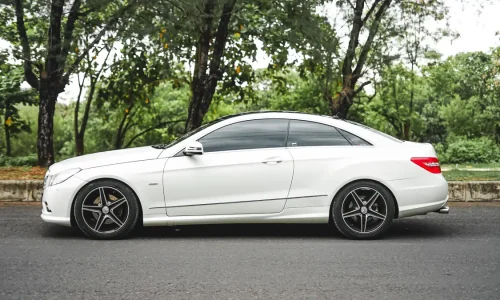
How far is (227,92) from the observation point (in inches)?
829

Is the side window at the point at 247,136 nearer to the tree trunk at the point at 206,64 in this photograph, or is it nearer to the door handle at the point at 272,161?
the door handle at the point at 272,161

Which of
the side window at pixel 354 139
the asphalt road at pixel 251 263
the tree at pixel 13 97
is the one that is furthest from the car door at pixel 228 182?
the tree at pixel 13 97

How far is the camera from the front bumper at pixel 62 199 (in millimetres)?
7258

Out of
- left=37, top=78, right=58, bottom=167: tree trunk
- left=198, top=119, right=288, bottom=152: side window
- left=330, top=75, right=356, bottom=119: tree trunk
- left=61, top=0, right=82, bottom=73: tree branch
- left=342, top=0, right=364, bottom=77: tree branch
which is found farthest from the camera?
left=330, top=75, right=356, bottom=119: tree trunk

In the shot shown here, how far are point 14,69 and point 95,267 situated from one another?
885 inches

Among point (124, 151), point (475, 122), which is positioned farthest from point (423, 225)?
point (475, 122)

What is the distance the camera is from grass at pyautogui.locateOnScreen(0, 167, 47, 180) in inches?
481

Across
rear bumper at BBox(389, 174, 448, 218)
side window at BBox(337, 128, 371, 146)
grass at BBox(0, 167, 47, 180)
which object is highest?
side window at BBox(337, 128, 371, 146)

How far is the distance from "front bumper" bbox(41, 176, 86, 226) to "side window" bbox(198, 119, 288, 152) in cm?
146

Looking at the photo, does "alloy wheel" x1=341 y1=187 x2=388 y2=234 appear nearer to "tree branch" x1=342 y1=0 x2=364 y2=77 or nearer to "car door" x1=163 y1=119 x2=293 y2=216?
"car door" x1=163 y1=119 x2=293 y2=216

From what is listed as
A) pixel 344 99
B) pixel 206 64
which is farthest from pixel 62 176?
pixel 344 99

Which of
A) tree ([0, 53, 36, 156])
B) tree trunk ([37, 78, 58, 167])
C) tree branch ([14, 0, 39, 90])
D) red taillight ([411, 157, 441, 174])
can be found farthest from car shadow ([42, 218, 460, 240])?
tree ([0, 53, 36, 156])

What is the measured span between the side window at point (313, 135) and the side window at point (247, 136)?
4.1 inches

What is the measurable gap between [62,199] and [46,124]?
8.40 meters
